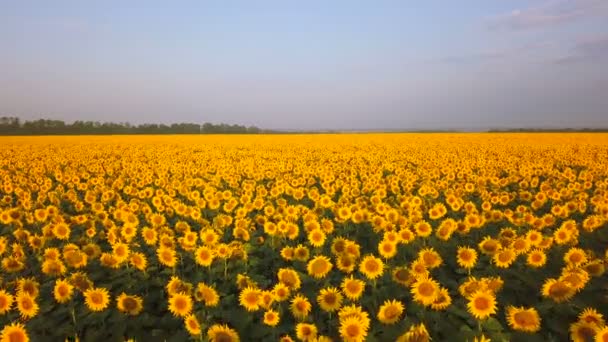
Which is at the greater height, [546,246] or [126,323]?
[546,246]

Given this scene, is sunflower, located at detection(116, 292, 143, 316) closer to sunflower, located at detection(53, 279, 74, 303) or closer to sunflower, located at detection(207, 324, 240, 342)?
sunflower, located at detection(53, 279, 74, 303)

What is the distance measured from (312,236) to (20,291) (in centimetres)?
378

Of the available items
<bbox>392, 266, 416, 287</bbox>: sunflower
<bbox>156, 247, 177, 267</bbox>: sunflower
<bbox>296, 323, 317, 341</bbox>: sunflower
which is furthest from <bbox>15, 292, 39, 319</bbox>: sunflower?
<bbox>392, 266, 416, 287</bbox>: sunflower

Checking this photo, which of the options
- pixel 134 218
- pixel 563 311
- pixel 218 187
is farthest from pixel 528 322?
pixel 218 187

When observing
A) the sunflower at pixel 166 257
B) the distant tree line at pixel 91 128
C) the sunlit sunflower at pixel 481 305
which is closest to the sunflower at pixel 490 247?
the sunlit sunflower at pixel 481 305

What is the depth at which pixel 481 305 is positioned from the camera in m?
3.77

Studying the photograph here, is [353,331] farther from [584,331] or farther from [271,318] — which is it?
[584,331]

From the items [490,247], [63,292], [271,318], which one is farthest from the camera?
[490,247]

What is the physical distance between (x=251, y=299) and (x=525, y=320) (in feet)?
8.78

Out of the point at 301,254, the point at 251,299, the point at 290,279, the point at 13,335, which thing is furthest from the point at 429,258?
the point at 13,335

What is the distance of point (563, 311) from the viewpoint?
403 centimetres

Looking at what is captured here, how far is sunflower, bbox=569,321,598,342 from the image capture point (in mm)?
3355

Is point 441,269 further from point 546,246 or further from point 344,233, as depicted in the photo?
point 344,233

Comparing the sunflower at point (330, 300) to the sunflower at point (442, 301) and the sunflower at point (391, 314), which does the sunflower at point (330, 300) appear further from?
the sunflower at point (442, 301)
